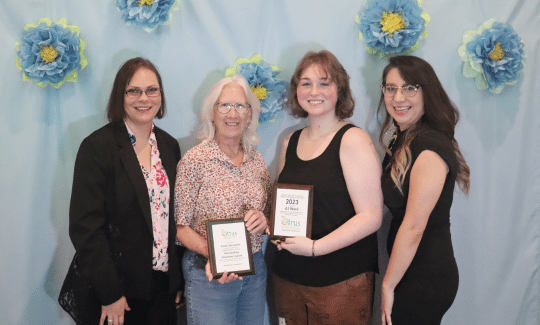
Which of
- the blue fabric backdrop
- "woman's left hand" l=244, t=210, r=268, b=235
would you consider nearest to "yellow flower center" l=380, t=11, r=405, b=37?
the blue fabric backdrop

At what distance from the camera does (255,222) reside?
1.89 meters

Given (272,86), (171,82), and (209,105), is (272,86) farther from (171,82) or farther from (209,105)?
(171,82)

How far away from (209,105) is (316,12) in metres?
Result: 0.98

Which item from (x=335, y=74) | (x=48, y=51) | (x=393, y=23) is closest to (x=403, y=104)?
(x=335, y=74)

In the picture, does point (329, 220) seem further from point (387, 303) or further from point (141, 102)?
point (141, 102)

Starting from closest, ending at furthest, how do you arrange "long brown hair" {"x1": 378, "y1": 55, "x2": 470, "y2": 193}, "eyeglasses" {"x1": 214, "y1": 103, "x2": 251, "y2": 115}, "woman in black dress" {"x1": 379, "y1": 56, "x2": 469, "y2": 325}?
"woman in black dress" {"x1": 379, "y1": 56, "x2": 469, "y2": 325}, "long brown hair" {"x1": 378, "y1": 55, "x2": 470, "y2": 193}, "eyeglasses" {"x1": 214, "y1": 103, "x2": 251, "y2": 115}

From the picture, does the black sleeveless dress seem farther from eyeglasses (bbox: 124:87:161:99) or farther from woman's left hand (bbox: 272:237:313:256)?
eyeglasses (bbox: 124:87:161:99)

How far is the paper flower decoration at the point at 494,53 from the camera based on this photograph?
7.48ft

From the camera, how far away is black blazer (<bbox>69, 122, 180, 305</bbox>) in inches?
69.5

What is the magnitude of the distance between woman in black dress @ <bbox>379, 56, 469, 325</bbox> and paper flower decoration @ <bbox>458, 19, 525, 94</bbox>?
697 mm

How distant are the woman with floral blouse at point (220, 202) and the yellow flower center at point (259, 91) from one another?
7.6 inches

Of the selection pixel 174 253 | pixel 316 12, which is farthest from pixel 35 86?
pixel 316 12

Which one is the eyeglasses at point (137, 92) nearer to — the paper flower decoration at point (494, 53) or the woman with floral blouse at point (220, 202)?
the woman with floral blouse at point (220, 202)

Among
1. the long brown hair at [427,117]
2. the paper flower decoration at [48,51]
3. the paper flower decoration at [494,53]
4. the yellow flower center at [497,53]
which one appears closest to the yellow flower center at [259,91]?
the long brown hair at [427,117]
